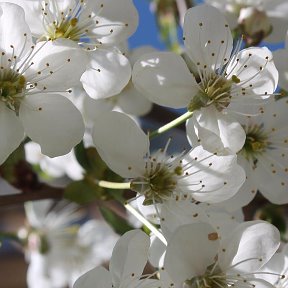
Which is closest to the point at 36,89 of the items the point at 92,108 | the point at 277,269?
the point at 92,108

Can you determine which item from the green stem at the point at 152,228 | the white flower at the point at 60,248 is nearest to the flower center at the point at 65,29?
the green stem at the point at 152,228

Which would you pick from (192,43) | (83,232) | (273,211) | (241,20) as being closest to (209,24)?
(192,43)

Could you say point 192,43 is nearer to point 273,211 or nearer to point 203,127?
point 203,127

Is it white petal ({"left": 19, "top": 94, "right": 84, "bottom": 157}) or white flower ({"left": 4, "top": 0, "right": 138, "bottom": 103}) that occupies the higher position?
white flower ({"left": 4, "top": 0, "right": 138, "bottom": 103})

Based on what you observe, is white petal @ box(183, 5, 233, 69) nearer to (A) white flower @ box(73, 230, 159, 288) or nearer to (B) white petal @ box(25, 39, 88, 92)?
(B) white petal @ box(25, 39, 88, 92)

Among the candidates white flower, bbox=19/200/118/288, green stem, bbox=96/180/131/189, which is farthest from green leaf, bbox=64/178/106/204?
white flower, bbox=19/200/118/288

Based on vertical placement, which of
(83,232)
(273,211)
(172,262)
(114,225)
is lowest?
(83,232)
